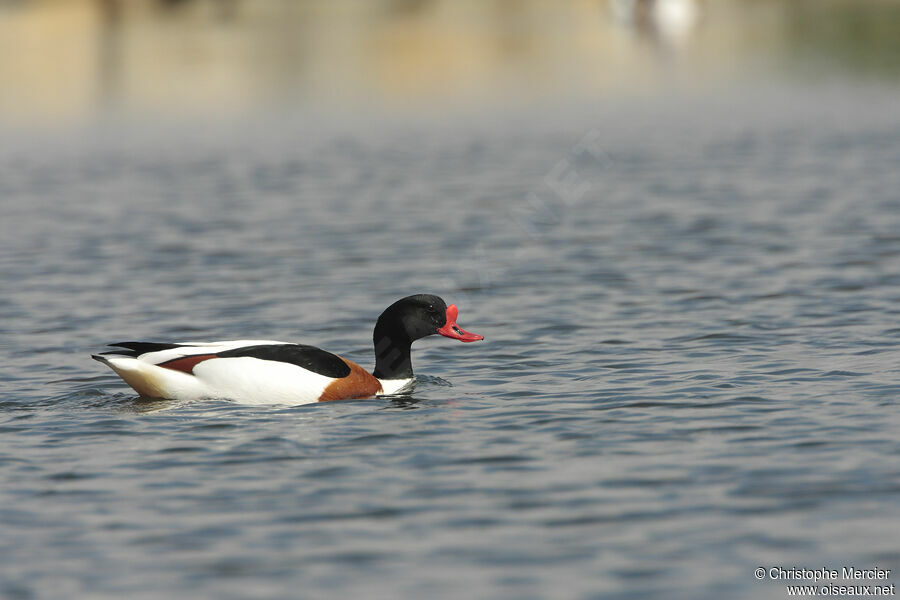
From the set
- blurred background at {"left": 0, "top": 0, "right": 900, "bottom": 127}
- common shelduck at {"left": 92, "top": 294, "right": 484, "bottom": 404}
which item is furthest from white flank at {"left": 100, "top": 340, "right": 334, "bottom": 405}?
blurred background at {"left": 0, "top": 0, "right": 900, "bottom": 127}

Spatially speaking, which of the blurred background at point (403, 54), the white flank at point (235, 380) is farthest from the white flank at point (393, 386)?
the blurred background at point (403, 54)

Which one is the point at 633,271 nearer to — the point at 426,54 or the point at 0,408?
the point at 0,408

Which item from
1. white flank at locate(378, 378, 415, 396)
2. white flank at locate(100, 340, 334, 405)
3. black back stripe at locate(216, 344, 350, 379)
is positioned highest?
black back stripe at locate(216, 344, 350, 379)

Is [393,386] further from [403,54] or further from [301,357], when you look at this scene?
[403,54]

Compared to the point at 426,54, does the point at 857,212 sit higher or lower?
lower

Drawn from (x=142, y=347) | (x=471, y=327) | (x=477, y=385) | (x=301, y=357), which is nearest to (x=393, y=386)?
(x=477, y=385)

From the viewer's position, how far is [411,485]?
973 centimetres

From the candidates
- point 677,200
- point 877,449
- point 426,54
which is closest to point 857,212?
point 677,200

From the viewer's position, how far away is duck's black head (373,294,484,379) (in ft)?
43.7

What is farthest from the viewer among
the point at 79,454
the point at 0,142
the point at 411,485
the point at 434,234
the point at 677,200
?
the point at 0,142

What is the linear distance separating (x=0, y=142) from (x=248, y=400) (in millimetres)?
25507

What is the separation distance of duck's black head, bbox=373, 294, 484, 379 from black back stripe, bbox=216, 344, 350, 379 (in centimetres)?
76

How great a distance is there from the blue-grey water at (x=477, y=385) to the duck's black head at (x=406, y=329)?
0.45 meters

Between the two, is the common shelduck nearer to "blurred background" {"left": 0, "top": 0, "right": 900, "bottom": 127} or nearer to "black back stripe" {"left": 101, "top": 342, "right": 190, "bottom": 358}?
"black back stripe" {"left": 101, "top": 342, "right": 190, "bottom": 358}
